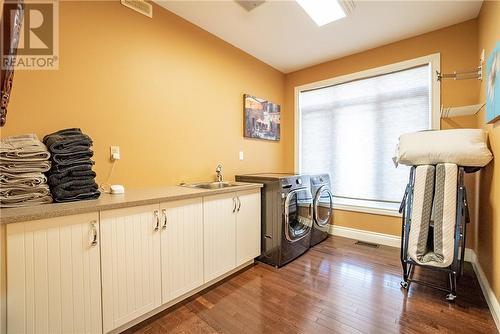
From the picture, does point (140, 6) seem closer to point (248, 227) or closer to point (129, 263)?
point (129, 263)

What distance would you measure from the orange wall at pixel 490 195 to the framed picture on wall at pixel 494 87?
0.10 meters

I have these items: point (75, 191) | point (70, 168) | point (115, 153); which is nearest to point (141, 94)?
point (115, 153)

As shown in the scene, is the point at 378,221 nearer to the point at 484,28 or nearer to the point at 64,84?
the point at 484,28

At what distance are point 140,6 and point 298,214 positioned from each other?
2573 mm

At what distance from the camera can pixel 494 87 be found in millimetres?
1558

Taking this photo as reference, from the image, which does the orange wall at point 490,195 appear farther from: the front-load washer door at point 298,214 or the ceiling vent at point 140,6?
the ceiling vent at point 140,6

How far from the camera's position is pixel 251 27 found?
2520 mm

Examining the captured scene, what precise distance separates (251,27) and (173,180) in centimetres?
188

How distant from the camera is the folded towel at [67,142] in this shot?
1375 millimetres

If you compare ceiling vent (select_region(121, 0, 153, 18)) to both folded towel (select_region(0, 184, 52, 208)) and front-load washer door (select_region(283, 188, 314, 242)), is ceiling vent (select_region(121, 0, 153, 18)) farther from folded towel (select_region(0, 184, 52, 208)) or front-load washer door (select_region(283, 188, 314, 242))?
front-load washer door (select_region(283, 188, 314, 242))

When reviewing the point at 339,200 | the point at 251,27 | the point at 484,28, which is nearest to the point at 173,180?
the point at 251,27

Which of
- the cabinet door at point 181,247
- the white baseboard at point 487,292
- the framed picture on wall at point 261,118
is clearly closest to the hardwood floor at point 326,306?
the white baseboard at point 487,292

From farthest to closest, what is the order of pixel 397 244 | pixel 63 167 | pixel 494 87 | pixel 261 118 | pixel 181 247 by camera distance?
pixel 261 118
pixel 397 244
pixel 181 247
pixel 494 87
pixel 63 167

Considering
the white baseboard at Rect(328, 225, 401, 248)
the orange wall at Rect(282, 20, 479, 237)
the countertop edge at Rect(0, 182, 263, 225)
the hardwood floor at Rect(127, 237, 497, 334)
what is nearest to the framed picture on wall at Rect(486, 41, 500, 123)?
the orange wall at Rect(282, 20, 479, 237)
